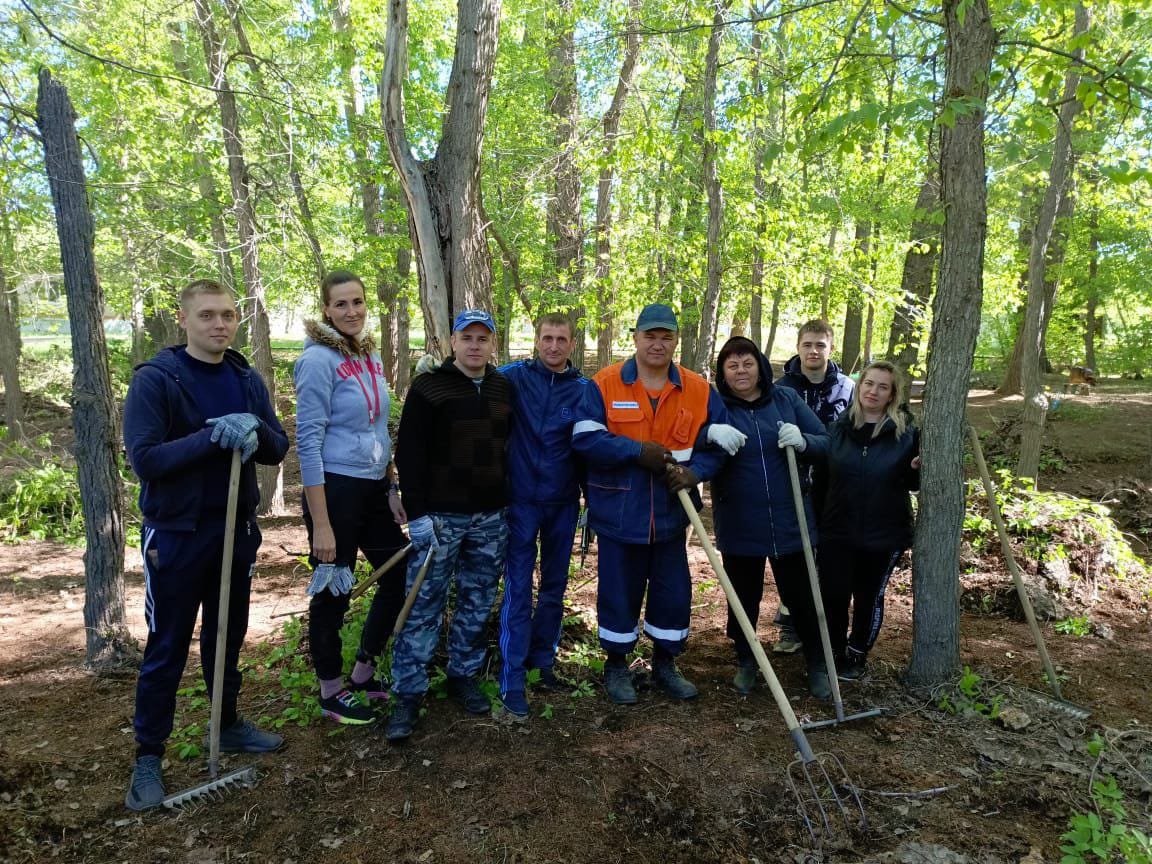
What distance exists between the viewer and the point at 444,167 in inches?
178

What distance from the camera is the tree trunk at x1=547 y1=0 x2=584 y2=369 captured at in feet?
32.1

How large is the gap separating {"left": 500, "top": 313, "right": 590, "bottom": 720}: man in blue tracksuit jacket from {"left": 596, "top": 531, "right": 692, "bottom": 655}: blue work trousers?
298mm

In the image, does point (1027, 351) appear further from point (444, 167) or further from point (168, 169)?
point (168, 169)

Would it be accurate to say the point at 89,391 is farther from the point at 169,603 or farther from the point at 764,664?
the point at 764,664

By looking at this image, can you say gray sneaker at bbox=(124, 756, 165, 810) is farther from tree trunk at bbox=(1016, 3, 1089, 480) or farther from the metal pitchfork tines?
tree trunk at bbox=(1016, 3, 1089, 480)

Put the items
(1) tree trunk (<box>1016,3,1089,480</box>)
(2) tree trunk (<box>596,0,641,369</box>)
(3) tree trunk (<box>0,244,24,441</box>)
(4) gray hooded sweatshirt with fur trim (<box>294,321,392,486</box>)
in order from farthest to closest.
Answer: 1. (3) tree trunk (<box>0,244,24,441</box>)
2. (2) tree trunk (<box>596,0,641,369</box>)
3. (1) tree trunk (<box>1016,3,1089,480</box>)
4. (4) gray hooded sweatshirt with fur trim (<box>294,321,392,486</box>)

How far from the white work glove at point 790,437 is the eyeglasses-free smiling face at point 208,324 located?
2.95 m

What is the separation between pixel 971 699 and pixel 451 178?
4.55m

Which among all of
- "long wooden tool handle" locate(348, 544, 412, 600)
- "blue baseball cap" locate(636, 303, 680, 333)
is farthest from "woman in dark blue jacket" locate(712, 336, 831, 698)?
"long wooden tool handle" locate(348, 544, 412, 600)

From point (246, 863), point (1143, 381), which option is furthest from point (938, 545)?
point (1143, 381)

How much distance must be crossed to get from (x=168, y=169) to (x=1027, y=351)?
A: 12.8m

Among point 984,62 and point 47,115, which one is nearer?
point 984,62

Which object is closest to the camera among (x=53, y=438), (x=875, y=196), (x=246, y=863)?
(x=246, y=863)

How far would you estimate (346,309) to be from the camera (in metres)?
3.45
